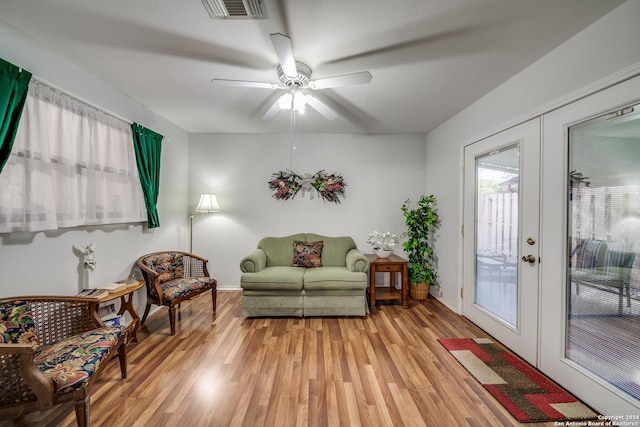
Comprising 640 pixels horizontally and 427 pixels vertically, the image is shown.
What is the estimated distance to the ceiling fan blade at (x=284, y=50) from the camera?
148 centimetres

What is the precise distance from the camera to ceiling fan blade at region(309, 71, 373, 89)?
1.90 m

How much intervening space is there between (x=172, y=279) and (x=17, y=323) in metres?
1.63

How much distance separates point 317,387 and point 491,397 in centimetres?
124

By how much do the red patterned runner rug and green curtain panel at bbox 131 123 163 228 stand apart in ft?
11.7

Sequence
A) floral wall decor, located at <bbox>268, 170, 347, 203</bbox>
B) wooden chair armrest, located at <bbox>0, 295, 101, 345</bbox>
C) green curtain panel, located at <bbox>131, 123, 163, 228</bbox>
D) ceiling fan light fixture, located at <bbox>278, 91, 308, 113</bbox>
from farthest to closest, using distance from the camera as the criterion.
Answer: floral wall decor, located at <bbox>268, 170, 347, 203</bbox>
green curtain panel, located at <bbox>131, 123, 163, 228</bbox>
ceiling fan light fixture, located at <bbox>278, 91, 308, 113</bbox>
wooden chair armrest, located at <bbox>0, 295, 101, 345</bbox>

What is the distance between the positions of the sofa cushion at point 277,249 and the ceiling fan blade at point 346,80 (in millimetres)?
2423

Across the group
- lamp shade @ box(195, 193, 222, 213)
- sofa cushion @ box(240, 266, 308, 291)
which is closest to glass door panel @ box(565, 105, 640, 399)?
sofa cushion @ box(240, 266, 308, 291)

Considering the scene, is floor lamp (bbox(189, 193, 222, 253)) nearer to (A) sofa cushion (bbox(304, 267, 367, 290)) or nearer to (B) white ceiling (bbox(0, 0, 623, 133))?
(B) white ceiling (bbox(0, 0, 623, 133))

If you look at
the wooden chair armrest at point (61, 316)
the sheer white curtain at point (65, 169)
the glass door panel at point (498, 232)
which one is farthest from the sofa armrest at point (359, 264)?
the sheer white curtain at point (65, 169)

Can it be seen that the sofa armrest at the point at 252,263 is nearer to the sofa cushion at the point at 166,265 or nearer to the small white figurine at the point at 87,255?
the sofa cushion at the point at 166,265

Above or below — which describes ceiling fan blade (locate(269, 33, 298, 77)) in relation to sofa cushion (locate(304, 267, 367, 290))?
above

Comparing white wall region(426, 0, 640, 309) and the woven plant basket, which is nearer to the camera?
white wall region(426, 0, 640, 309)

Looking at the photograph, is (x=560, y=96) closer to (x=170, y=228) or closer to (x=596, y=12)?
(x=596, y=12)

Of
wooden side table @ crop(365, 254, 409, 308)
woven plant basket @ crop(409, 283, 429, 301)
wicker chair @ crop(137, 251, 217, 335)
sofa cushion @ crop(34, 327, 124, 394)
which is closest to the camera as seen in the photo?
sofa cushion @ crop(34, 327, 124, 394)
